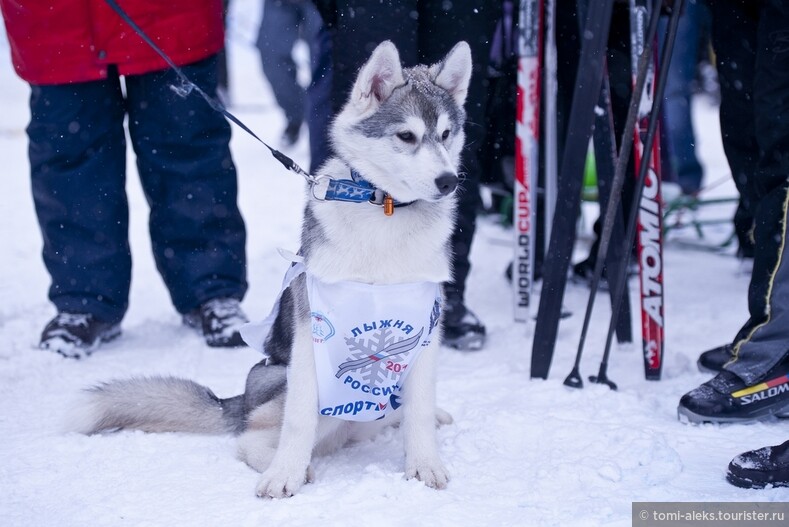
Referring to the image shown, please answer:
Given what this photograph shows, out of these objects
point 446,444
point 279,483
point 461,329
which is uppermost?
point 279,483

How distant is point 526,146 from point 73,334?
196 cm

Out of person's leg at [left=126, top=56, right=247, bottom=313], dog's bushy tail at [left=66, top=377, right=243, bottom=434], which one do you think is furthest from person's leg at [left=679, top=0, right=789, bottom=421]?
person's leg at [left=126, top=56, right=247, bottom=313]

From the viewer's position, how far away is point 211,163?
123 inches

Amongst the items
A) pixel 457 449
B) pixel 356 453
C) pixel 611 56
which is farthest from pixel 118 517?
pixel 611 56

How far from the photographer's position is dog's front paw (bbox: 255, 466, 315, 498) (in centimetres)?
185

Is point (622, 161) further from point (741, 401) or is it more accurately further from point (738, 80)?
point (741, 401)

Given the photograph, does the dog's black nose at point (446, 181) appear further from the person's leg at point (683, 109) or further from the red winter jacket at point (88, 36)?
the person's leg at point (683, 109)

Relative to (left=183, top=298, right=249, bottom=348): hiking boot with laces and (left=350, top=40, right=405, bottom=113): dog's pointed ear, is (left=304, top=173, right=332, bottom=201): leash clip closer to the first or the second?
(left=350, top=40, right=405, bottom=113): dog's pointed ear

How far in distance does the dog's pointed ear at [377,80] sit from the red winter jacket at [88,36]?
1.18m

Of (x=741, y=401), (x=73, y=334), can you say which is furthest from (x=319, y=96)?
(x=741, y=401)

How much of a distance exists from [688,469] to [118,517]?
143 cm

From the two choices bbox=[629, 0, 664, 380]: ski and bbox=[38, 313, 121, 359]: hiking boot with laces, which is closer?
bbox=[629, 0, 664, 380]: ski

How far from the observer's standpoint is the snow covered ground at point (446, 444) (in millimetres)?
1815

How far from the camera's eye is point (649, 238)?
2.78 meters
